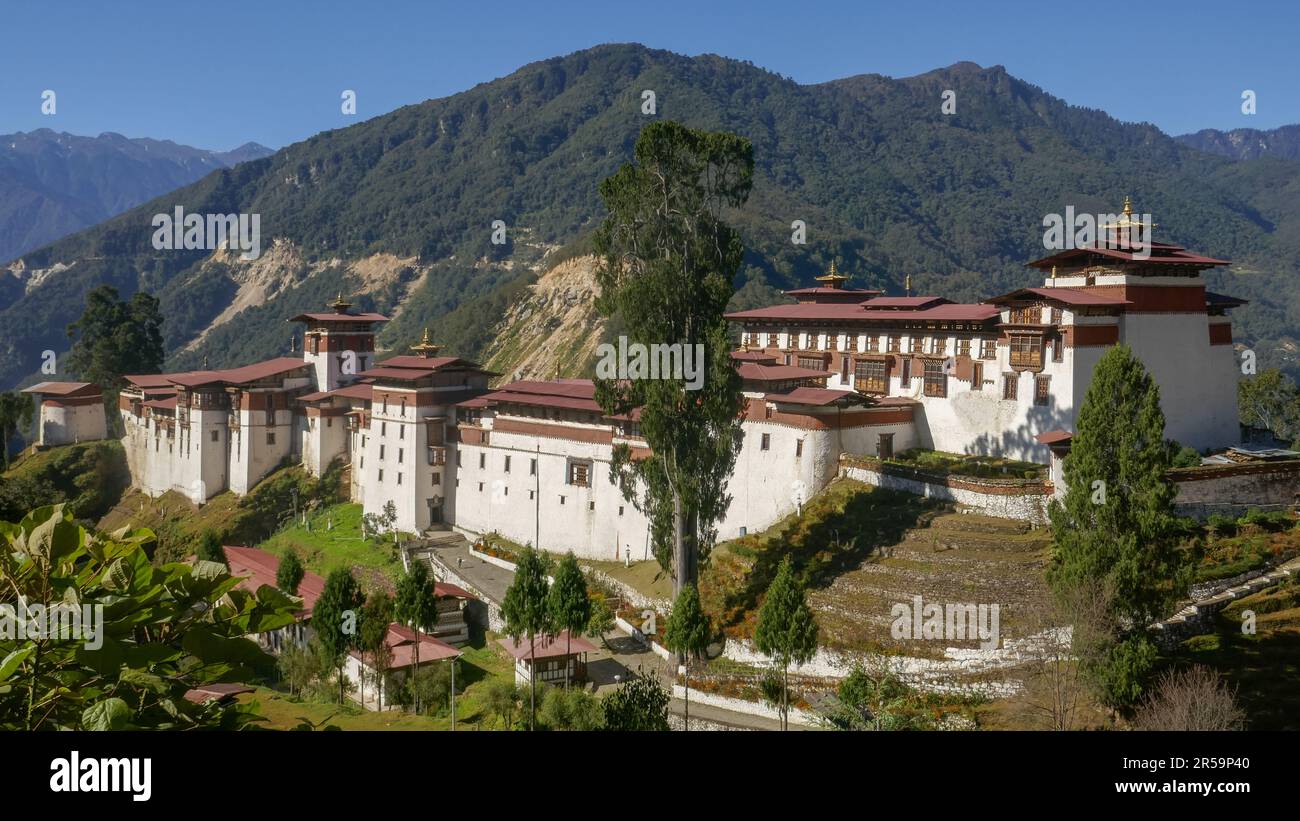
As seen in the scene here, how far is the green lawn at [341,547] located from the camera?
55344 mm

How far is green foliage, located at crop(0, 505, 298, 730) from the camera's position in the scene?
20.5 feet

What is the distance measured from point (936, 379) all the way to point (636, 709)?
81.3ft

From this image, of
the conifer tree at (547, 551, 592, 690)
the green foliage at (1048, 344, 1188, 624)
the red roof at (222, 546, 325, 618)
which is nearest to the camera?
the green foliage at (1048, 344, 1188, 624)

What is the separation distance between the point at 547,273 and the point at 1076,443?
116 metres

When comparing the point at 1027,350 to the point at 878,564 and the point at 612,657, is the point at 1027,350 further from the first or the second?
the point at 612,657

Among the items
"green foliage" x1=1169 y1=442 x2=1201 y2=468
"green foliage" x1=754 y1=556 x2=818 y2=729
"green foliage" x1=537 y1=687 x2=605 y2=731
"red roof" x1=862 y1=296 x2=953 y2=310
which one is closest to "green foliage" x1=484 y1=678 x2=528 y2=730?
"green foliage" x1=537 y1=687 x2=605 y2=731

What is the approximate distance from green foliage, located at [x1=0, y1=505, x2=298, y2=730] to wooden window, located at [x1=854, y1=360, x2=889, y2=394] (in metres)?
46.6

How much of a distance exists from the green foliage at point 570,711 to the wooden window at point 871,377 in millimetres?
23714

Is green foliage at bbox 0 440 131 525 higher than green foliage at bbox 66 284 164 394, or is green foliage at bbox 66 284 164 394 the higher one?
green foliage at bbox 66 284 164 394

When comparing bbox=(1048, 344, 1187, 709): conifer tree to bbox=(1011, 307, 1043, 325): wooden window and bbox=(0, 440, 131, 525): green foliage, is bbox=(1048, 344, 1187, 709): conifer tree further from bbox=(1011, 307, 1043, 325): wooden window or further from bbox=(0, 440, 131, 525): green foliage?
bbox=(0, 440, 131, 525): green foliage

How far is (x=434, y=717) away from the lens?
126 feet

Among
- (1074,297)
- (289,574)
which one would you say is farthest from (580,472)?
(1074,297)
